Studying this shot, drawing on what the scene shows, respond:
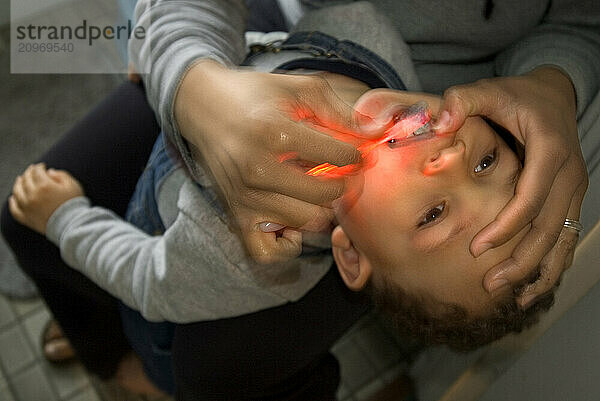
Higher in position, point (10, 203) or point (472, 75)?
point (472, 75)

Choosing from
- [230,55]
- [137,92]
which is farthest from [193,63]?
[137,92]

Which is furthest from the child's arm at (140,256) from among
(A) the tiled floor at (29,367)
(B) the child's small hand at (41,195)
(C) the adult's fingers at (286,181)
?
(A) the tiled floor at (29,367)

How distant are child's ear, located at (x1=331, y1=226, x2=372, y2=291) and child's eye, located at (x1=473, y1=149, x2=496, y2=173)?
199 millimetres

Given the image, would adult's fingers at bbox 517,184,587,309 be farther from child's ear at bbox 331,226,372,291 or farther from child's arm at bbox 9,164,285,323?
child's arm at bbox 9,164,285,323

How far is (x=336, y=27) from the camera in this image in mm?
870

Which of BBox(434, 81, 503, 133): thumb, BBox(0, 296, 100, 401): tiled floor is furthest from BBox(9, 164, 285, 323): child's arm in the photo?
BBox(0, 296, 100, 401): tiled floor

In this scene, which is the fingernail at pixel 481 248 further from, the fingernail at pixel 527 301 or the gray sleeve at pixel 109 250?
the gray sleeve at pixel 109 250

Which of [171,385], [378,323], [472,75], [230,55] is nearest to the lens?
[230,55]

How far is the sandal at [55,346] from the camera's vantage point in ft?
4.40

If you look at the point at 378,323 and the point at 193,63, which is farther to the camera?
the point at 378,323

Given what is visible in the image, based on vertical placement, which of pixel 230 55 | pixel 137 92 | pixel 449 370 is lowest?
pixel 449 370

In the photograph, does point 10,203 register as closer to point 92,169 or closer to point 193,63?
point 92,169

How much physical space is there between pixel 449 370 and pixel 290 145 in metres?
0.82

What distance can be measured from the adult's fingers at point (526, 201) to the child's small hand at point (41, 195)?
0.70 m
